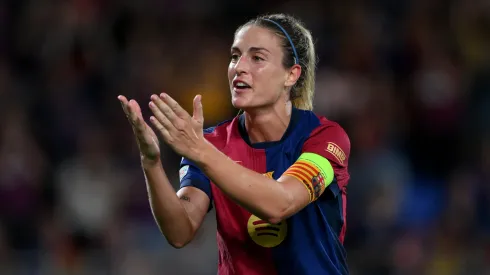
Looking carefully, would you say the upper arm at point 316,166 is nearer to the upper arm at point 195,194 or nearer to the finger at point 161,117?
the upper arm at point 195,194

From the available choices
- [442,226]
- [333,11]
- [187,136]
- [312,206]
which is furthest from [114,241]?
[187,136]

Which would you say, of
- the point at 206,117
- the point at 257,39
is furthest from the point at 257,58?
the point at 206,117

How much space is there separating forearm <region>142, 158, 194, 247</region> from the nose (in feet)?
1.96

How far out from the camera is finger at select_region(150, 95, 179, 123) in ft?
10.4

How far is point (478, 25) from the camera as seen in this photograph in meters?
8.35

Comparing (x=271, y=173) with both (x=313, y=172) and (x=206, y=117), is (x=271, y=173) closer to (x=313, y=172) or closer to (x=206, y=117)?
(x=313, y=172)

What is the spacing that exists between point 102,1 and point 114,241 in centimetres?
273

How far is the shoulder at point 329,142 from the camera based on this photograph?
12.6ft

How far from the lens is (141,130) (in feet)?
11.2

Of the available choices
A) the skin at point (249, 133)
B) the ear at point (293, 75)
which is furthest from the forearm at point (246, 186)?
the ear at point (293, 75)

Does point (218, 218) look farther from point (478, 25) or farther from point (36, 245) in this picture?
point (478, 25)

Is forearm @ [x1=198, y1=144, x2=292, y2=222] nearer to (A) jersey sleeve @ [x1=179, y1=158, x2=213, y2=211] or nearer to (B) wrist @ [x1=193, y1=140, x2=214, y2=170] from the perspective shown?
(B) wrist @ [x1=193, y1=140, x2=214, y2=170]

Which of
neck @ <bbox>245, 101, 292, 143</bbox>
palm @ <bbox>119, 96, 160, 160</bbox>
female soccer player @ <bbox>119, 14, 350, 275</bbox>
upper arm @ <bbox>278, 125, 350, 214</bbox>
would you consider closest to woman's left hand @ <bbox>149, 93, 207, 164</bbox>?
palm @ <bbox>119, 96, 160, 160</bbox>

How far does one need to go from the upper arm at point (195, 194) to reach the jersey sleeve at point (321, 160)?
1.51ft
